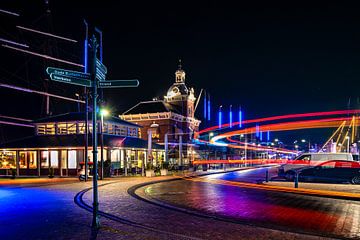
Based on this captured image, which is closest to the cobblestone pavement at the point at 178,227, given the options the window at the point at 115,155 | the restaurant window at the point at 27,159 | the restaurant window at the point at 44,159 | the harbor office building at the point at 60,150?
the harbor office building at the point at 60,150

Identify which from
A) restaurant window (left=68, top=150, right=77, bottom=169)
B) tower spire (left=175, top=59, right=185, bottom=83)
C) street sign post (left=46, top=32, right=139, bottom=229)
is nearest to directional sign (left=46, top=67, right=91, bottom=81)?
street sign post (left=46, top=32, right=139, bottom=229)

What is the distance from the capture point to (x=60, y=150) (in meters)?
34.4

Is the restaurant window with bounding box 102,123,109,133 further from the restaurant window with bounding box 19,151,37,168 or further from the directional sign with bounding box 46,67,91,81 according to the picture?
the directional sign with bounding box 46,67,91,81

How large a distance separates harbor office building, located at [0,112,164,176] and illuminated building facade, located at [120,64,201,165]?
3471cm

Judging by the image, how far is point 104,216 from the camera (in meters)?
11.0

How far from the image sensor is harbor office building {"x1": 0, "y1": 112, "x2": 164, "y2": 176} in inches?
1348

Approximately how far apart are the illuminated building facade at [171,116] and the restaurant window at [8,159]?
39074mm

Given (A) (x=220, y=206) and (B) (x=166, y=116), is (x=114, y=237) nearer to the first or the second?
(A) (x=220, y=206)

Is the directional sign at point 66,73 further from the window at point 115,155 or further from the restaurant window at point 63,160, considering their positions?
the window at point 115,155

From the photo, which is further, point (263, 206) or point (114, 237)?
point (263, 206)

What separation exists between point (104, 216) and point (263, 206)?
5765mm

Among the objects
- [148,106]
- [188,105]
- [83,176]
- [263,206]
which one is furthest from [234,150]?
[263,206]

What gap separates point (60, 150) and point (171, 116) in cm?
5096

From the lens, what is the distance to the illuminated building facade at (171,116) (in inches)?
3253
